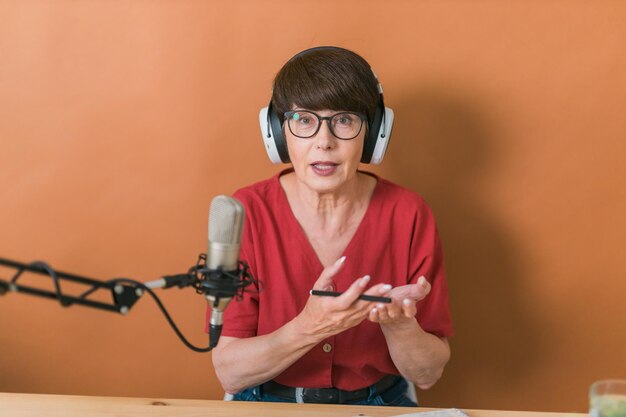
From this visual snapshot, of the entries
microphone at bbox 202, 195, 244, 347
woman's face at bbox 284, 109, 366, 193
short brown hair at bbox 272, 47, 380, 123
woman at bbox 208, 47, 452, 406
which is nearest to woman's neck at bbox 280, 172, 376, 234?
woman at bbox 208, 47, 452, 406

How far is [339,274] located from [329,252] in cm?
7

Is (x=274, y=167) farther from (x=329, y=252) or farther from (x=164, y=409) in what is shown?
(x=164, y=409)

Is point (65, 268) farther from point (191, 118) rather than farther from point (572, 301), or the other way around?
point (572, 301)

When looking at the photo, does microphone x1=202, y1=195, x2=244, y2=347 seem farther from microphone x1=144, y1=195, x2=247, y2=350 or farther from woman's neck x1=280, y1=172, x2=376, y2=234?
woman's neck x1=280, y1=172, x2=376, y2=234

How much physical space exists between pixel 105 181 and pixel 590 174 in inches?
61.1

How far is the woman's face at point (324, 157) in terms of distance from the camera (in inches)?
69.4

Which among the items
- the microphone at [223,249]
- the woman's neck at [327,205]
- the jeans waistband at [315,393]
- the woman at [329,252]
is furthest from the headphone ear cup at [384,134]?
the microphone at [223,249]

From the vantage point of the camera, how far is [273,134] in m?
1.83

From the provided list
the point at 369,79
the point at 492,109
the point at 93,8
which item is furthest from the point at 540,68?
the point at 93,8

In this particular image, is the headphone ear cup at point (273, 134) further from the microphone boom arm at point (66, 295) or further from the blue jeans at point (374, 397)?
the microphone boom arm at point (66, 295)

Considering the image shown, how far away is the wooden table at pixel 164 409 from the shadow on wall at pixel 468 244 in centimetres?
91

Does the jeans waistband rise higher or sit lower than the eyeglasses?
lower

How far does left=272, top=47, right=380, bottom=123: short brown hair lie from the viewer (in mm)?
1742

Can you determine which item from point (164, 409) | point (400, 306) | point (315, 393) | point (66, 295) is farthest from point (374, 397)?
point (66, 295)
